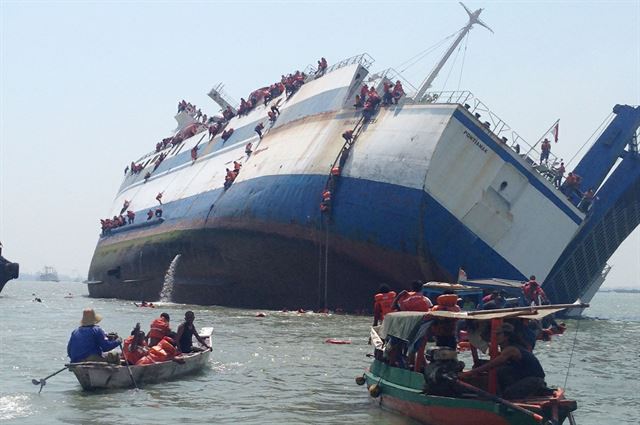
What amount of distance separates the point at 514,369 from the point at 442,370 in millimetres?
1127

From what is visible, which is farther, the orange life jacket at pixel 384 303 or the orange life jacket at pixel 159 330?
the orange life jacket at pixel 159 330

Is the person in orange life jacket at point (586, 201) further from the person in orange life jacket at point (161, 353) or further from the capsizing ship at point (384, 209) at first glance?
the person in orange life jacket at point (161, 353)

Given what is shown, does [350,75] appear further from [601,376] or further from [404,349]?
[404,349]

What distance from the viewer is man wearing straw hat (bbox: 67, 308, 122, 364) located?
19016 mm

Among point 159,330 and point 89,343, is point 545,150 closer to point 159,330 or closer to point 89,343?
point 159,330

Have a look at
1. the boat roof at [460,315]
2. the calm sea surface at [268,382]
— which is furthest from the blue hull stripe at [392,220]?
the boat roof at [460,315]

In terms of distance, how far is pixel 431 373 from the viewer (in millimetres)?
14891

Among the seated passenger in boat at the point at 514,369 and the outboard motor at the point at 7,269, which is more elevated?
the outboard motor at the point at 7,269

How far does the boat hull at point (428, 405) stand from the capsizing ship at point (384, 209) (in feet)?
56.1

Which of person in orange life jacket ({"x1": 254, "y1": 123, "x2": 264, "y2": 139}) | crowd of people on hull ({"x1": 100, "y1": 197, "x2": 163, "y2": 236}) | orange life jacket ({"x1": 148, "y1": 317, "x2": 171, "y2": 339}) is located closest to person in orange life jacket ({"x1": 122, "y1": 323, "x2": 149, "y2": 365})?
orange life jacket ({"x1": 148, "y1": 317, "x2": 171, "y2": 339})

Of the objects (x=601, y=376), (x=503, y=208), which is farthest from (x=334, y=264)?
(x=601, y=376)

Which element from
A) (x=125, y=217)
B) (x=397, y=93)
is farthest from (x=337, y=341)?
→ (x=125, y=217)

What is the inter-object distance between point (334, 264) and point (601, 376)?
635 inches

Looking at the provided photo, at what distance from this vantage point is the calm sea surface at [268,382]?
17.1 meters
